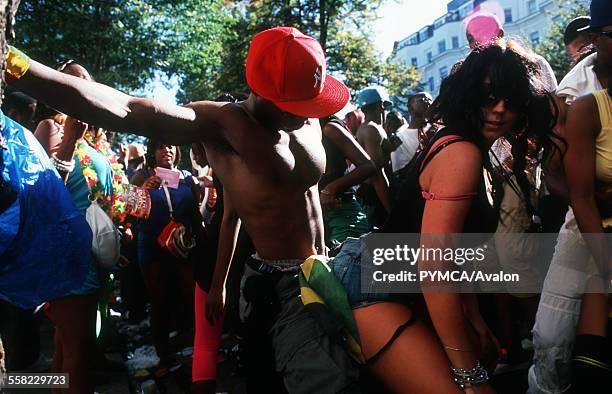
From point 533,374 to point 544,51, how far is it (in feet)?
82.9

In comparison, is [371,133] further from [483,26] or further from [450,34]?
[450,34]

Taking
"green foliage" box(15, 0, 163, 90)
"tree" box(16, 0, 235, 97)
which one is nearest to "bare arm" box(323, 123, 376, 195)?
"tree" box(16, 0, 235, 97)

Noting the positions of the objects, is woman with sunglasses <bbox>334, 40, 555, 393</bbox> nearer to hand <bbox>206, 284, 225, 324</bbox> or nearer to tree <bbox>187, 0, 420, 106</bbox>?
hand <bbox>206, 284, 225, 324</bbox>

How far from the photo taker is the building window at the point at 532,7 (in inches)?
2108

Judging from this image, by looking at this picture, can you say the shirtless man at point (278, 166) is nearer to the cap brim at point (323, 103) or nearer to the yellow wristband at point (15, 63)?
the cap brim at point (323, 103)

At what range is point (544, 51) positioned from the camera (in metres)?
24.4

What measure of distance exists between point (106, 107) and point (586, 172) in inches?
79.7

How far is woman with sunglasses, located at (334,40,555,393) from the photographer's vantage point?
1712 millimetres

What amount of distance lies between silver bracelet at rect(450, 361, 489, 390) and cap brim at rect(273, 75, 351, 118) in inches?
46.6

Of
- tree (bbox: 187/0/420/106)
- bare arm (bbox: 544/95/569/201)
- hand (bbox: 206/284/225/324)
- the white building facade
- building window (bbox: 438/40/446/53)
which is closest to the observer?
bare arm (bbox: 544/95/569/201)

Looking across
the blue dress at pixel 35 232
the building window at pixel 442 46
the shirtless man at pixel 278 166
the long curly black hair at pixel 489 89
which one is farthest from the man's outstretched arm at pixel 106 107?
the building window at pixel 442 46

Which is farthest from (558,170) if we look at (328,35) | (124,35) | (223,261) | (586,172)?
(328,35)

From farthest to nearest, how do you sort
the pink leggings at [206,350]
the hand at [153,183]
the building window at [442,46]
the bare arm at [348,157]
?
the building window at [442,46]
the hand at [153,183]
the bare arm at [348,157]
the pink leggings at [206,350]

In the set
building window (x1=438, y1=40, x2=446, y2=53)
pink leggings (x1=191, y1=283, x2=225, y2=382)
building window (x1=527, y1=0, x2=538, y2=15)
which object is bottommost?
pink leggings (x1=191, y1=283, x2=225, y2=382)
